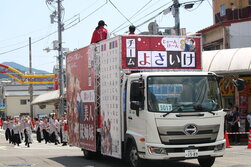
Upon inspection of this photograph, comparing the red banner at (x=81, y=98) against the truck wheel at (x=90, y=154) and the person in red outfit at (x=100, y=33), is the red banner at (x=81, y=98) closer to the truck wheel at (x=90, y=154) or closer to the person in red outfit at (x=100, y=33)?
the truck wheel at (x=90, y=154)

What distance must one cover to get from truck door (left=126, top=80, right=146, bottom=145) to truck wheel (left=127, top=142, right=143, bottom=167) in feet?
1.10

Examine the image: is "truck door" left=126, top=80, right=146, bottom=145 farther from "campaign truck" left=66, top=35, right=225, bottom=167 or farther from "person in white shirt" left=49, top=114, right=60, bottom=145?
"person in white shirt" left=49, top=114, right=60, bottom=145

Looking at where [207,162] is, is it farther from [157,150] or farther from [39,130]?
[39,130]

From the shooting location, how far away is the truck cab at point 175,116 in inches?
449

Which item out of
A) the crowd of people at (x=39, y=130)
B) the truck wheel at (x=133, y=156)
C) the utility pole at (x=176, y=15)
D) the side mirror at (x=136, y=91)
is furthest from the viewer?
the crowd of people at (x=39, y=130)

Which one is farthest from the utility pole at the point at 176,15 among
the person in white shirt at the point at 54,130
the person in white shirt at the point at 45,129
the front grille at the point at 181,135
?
the person in white shirt at the point at 45,129

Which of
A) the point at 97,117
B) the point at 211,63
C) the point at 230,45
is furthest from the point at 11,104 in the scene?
the point at 97,117

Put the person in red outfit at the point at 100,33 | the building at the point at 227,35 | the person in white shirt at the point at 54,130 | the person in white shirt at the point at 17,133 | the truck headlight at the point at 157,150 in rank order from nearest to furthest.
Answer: the truck headlight at the point at 157,150, the person in red outfit at the point at 100,33, the person in white shirt at the point at 17,133, the person in white shirt at the point at 54,130, the building at the point at 227,35

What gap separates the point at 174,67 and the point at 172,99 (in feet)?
5.51

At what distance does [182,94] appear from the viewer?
1170 centimetres

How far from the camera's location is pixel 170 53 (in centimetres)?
1315

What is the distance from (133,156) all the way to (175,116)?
1.67 metres

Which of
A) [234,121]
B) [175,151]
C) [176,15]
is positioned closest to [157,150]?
[175,151]

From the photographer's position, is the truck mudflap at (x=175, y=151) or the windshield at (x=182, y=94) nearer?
the truck mudflap at (x=175, y=151)
